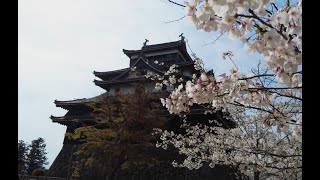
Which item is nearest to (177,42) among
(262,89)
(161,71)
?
(161,71)

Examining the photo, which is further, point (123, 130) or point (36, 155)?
point (36, 155)

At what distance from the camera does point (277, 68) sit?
2.33 meters

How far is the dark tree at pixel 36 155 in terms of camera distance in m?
40.8

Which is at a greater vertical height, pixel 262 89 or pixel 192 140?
pixel 262 89

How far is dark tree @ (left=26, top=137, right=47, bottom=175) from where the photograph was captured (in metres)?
40.8

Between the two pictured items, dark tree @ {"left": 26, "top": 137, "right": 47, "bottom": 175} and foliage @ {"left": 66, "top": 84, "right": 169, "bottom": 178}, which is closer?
foliage @ {"left": 66, "top": 84, "right": 169, "bottom": 178}

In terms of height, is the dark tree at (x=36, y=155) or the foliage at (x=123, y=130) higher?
the foliage at (x=123, y=130)

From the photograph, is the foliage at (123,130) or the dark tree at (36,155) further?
the dark tree at (36,155)

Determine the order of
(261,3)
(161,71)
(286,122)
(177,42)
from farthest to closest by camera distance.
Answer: (177,42)
(161,71)
(286,122)
(261,3)

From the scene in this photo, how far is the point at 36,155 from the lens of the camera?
41531mm
